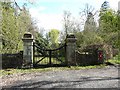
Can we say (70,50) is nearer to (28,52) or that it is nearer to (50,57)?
(50,57)

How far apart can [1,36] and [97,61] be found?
25.1ft

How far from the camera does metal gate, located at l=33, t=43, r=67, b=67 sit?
13.7 meters

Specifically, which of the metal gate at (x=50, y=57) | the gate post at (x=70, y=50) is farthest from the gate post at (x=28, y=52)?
the gate post at (x=70, y=50)

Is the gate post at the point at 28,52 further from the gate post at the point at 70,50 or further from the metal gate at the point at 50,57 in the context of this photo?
the gate post at the point at 70,50

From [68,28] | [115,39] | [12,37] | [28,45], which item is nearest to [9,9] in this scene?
[12,37]

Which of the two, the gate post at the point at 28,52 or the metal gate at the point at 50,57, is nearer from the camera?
the gate post at the point at 28,52


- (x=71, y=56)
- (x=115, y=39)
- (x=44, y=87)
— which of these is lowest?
(x=44, y=87)

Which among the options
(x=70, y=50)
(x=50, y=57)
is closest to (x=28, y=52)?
(x=50, y=57)

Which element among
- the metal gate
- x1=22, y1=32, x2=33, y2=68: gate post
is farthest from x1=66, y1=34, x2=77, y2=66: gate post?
x1=22, y1=32, x2=33, y2=68: gate post

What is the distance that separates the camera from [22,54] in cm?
1355

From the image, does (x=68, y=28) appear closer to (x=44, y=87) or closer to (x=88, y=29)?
(x=88, y=29)

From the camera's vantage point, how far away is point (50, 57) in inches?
545

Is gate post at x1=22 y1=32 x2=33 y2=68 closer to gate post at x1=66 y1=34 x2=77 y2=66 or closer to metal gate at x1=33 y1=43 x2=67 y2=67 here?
metal gate at x1=33 y1=43 x2=67 y2=67

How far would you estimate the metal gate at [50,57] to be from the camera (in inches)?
541
